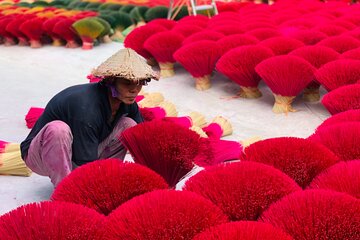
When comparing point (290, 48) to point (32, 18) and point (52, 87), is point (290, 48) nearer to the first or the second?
point (52, 87)

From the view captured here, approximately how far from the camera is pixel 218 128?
8.05 feet

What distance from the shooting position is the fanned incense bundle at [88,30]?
14.3ft

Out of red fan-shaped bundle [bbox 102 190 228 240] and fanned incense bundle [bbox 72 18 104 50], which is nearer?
red fan-shaped bundle [bbox 102 190 228 240]

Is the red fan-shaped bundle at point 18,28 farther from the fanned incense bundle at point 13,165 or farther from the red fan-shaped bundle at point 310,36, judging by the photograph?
the fanned incense bundle at point 13,165

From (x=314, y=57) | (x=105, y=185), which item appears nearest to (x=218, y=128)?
(x=314, y=57)

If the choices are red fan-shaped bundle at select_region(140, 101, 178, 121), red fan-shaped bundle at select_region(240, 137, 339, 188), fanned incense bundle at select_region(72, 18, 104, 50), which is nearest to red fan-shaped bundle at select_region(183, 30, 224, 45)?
red fan-shaped bundle at select_region(140, 101, 178, 121)

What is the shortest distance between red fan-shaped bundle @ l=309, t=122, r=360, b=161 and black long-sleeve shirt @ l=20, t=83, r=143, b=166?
24.9 inches

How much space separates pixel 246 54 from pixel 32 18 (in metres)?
→ 2.58

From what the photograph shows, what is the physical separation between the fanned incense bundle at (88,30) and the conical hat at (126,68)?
9.22ft

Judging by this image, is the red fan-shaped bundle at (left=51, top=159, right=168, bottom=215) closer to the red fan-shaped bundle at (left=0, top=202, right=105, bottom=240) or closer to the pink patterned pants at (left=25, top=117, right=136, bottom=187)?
the red fan-shaped bundle at (left=0, top=202, right=105, bottom=240)

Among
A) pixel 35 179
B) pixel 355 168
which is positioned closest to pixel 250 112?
pixel 35 179

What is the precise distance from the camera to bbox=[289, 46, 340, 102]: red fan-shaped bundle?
275cm

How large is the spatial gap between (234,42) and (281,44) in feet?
0.84

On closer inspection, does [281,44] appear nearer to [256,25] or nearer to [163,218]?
[256,25]
